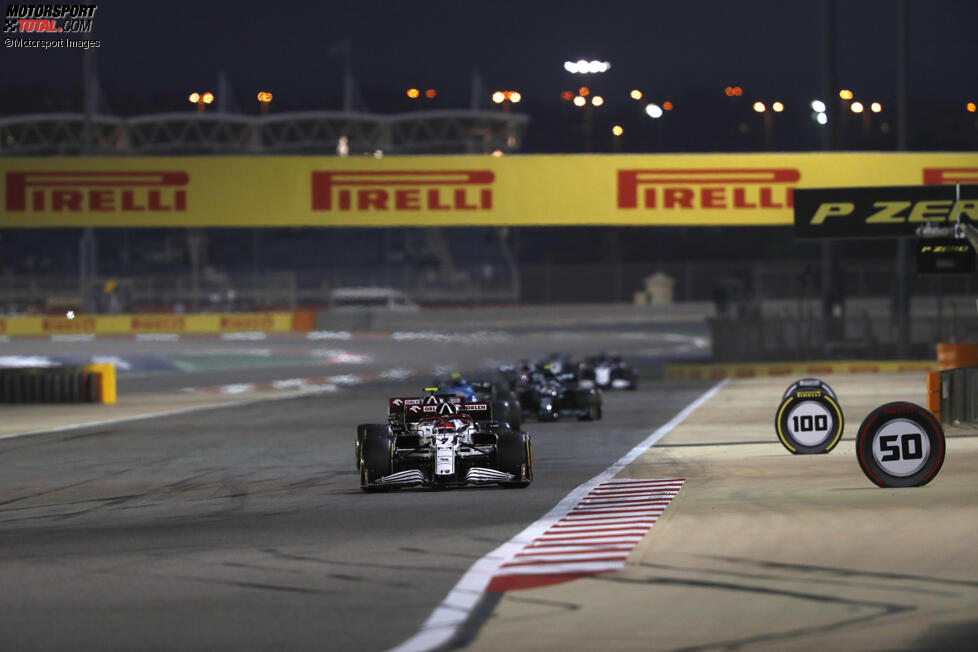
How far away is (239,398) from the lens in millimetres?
34844

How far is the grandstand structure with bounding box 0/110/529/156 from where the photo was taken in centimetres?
10938

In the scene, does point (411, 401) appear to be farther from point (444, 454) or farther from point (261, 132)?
point (261, 132)

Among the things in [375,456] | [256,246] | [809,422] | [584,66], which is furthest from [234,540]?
[256,246]

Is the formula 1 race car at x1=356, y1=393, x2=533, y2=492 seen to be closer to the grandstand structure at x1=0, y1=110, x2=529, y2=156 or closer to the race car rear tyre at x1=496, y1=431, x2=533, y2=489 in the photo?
the race car rear tyre at x1=496, y1=431, x2=533, y2=489

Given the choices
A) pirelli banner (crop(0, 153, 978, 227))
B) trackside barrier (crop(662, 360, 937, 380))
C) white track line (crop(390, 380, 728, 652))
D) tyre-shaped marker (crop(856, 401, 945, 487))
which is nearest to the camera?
white track line (crop(390, 380, 728, 652))

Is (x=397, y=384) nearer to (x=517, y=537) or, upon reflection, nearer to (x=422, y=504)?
(x=422, y=504)

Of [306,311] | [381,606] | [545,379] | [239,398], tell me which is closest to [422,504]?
[381,606]

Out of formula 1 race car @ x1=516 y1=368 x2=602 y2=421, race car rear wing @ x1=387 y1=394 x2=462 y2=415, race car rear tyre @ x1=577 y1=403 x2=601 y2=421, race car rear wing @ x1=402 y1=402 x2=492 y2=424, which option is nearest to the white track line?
race car rear wing @ x1=402 y1=402 x2=492 y2=424

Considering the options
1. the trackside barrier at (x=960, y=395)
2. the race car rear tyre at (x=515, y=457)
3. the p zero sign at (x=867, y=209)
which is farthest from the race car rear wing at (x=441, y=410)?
the p zero sign at (x=867, y=209)

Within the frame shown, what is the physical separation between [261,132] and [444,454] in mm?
101714

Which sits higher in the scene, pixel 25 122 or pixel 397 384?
pixel 25 122

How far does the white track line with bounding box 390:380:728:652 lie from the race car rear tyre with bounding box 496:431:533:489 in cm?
53

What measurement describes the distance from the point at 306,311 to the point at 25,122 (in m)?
50.0

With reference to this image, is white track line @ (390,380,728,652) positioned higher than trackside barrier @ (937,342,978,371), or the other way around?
trackside barrier @ (937,342,978,371)
